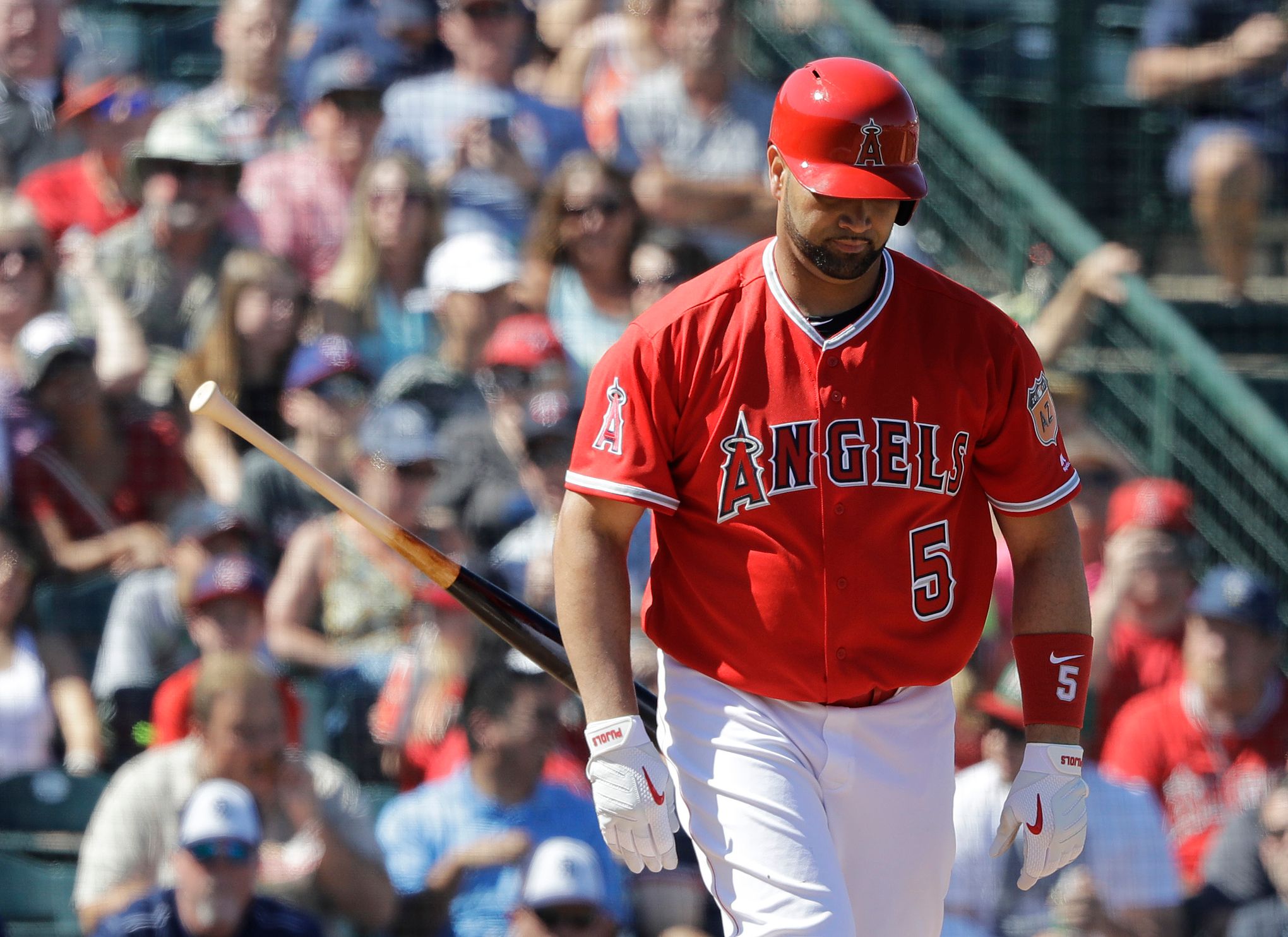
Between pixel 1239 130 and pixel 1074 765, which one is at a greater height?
pixel 1074 765

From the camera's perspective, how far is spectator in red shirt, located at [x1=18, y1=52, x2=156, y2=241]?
5.77 metres

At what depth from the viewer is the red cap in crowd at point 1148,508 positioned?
18.5 feet

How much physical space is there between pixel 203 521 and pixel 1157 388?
353 cm

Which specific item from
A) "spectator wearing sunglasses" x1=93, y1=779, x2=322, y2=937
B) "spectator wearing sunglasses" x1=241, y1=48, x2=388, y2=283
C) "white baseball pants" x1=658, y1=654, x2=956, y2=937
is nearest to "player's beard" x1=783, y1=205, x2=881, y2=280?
"white baseball pants" x1=658, y1=654, x2=956, y2=937

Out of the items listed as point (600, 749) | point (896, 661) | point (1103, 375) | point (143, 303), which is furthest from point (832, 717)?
point (1103, 375)

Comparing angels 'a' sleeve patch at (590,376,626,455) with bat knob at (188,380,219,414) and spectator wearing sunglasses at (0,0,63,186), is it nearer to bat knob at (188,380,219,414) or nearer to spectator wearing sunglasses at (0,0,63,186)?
bat knob at (188,380,219,414)

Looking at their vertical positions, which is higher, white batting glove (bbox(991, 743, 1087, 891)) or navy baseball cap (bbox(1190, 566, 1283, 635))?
white batting glove (bbox(991, 743, 1087, 891))

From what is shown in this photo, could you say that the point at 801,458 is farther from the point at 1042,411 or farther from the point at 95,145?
the point at 95,145

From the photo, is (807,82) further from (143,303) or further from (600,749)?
(143,303)

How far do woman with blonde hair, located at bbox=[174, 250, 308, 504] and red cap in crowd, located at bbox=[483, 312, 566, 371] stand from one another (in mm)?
645

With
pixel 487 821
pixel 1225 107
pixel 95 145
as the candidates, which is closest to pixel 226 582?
pixel 487 821

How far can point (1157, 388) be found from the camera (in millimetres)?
6371

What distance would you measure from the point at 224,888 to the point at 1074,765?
99.4 inches

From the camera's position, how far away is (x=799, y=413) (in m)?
2.82
